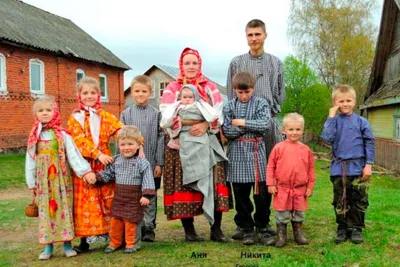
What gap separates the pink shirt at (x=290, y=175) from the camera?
438cm

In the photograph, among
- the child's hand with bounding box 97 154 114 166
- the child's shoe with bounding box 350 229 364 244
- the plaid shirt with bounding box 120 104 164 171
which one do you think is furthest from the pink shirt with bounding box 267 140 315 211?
the child's hand with bounding box 97 154 114 166

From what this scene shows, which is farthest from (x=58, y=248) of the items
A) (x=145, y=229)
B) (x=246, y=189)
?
(x=246, y=189)

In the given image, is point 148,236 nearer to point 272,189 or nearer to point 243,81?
point 272,189

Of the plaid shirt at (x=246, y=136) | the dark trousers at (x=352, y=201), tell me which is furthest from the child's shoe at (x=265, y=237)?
the dark trousers at (x=352, y=201)

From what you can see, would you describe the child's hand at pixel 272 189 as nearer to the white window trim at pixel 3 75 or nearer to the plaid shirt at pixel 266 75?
the plaid shirt at pixel 266 75

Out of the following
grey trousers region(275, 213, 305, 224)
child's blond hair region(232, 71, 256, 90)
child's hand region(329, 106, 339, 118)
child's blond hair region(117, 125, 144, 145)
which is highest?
child's blond hair region(232, 71, 256, 90)

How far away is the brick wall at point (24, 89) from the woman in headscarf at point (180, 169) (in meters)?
13.4

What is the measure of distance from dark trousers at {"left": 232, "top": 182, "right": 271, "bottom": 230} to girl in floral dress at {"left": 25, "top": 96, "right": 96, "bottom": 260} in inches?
60.9

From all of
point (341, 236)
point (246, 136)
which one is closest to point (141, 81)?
point (246, 136)

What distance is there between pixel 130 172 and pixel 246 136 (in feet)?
4.20

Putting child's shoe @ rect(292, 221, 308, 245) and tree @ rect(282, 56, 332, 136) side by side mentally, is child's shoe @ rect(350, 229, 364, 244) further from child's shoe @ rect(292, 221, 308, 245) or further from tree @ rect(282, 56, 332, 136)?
tree @ rect(282, 56, 332, 136)

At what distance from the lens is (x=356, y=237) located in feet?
14.8

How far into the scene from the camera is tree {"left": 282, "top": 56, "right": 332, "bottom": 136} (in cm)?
2853

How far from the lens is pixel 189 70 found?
460cm
